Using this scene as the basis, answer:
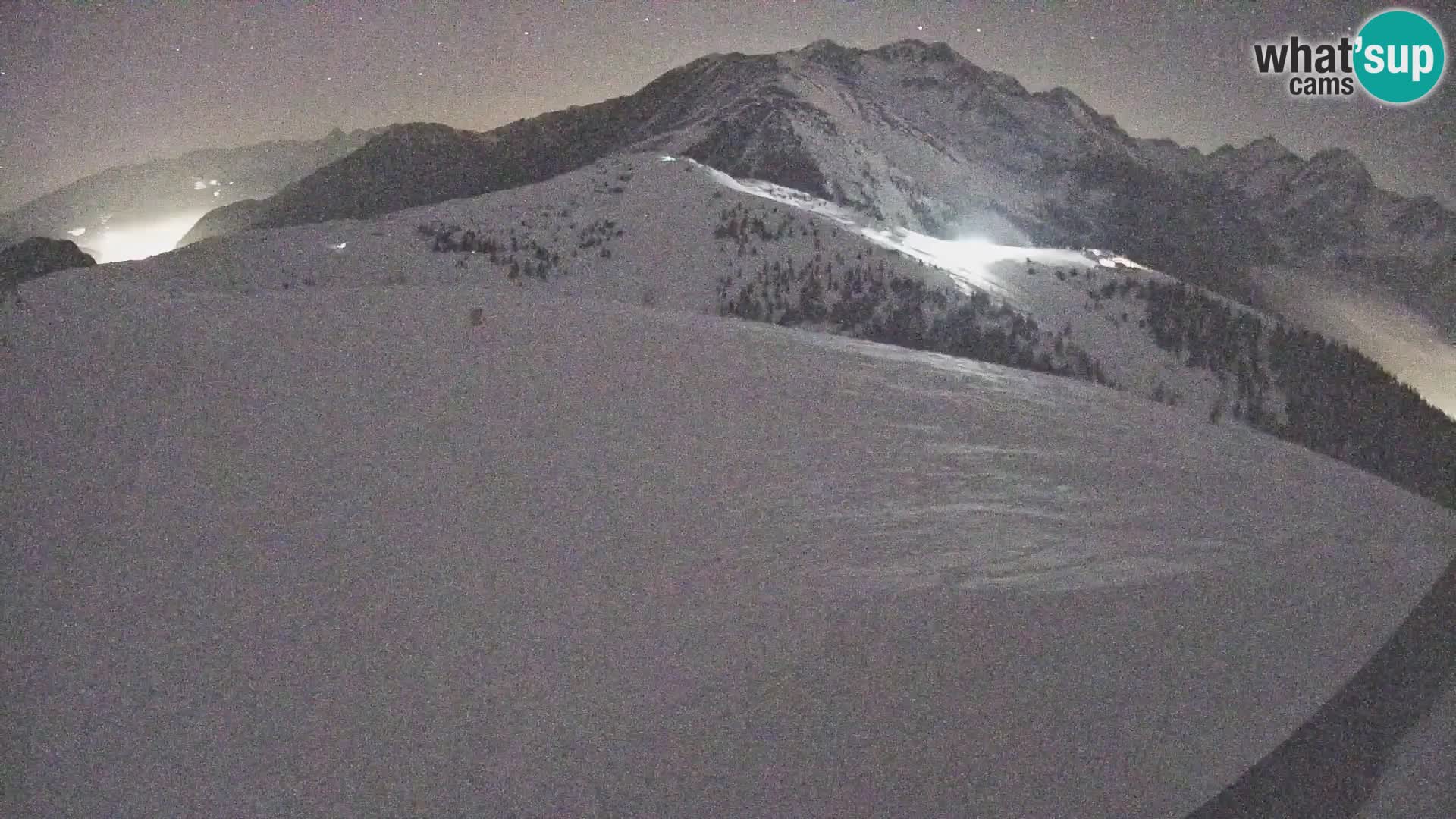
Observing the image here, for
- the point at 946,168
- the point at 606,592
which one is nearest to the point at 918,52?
the point at 946,168

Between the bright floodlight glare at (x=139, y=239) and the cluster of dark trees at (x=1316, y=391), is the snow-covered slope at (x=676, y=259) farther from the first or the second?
the bright floodlight glare at (x=139, y=239)

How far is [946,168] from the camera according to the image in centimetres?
6206

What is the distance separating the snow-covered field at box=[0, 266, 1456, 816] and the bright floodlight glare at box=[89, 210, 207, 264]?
98200 mm

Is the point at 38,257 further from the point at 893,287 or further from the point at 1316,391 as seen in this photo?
the point at 1316,391

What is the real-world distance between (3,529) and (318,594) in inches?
60.2

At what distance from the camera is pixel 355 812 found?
1965 mm

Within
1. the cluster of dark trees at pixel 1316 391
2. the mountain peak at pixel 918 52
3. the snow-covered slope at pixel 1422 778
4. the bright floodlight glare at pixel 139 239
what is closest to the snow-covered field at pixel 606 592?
the snow-covered slope at pixel 1422 778

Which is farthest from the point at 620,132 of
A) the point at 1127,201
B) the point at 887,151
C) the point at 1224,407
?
the point at 1224,407

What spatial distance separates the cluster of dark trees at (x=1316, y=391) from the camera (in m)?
10.3

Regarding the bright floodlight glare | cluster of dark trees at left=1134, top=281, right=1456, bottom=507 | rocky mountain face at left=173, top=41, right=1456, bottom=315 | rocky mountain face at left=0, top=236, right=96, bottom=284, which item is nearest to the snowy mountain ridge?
cluster of dark trees at left=1134, top=281, right=1456, bottom=507

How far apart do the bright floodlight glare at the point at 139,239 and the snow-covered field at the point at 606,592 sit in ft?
322

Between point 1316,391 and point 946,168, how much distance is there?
54.6 m

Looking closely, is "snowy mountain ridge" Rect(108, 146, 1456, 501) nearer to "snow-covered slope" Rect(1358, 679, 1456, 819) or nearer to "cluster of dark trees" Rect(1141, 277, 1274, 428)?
"cluster of dark trees" Rect(1141, 277, 1274, 428)

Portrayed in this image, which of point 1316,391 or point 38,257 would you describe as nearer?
point 1316,391
